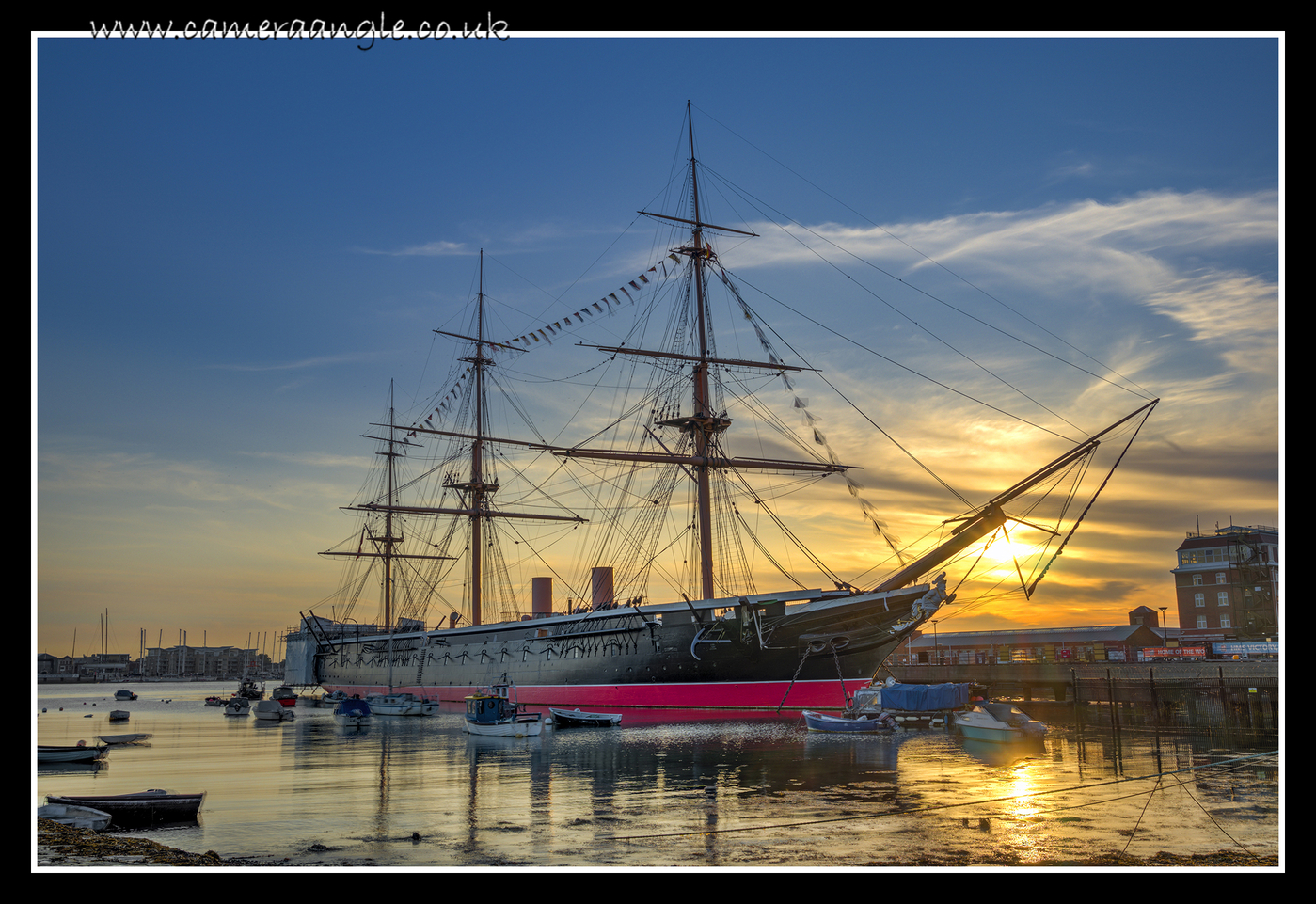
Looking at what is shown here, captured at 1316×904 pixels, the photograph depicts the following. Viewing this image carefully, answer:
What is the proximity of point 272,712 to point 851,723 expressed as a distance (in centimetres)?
4367

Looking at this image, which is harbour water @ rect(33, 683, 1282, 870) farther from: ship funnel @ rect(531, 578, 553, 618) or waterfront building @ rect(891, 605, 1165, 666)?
waterfront building @ rect(891, 605, 1165, 666)

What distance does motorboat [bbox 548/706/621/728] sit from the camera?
4147cm

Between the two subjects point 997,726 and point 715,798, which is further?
point 997,726

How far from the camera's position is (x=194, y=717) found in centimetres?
7144

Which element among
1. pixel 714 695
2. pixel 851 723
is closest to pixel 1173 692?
pixel 851 723

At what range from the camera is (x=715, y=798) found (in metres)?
19.6

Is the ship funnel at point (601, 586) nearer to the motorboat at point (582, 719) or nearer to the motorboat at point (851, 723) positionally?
the motorboat at point (582, 719)

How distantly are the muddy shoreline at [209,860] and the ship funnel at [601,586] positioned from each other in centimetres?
4145

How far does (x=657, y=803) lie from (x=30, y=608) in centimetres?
1306

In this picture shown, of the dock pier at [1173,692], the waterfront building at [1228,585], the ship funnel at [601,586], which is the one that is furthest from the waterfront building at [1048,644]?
the ship funnel at [601,586]

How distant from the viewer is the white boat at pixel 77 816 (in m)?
16.3

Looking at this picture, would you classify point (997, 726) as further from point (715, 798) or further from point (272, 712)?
point (272, 712)

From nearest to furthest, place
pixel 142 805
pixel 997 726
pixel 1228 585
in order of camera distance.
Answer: pixel 142 805 → pixel 997 726 → pixel 1228 585

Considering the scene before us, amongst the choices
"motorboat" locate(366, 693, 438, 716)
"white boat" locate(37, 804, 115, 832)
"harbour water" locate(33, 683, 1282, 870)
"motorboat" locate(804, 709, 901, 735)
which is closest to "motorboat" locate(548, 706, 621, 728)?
"harbour water" locate(33, 683, 1282, 870)
